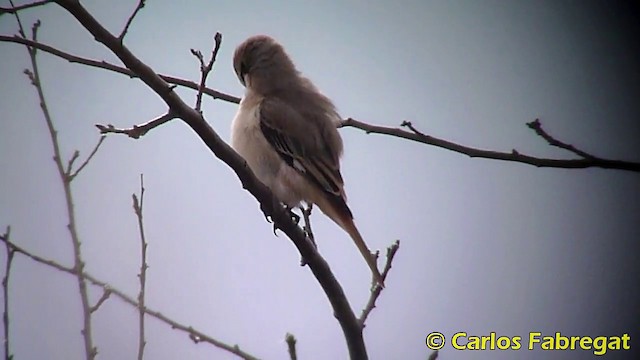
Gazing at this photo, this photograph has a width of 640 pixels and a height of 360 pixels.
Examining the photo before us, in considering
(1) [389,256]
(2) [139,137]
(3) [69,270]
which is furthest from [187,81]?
(1) [389,256]

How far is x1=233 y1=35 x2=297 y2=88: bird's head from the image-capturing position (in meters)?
4.50

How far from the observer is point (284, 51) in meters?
4.82

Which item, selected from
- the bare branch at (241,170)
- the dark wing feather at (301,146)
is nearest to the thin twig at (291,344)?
the bare branch at (241,170)

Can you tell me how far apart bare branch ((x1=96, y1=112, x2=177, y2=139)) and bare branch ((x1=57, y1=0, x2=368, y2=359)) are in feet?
0.17

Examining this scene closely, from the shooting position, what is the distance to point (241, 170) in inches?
107

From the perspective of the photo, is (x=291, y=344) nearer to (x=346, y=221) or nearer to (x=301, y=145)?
(x=346, y=221)

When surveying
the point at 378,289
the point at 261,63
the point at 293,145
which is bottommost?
the point at 378,289

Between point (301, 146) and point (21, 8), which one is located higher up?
point (301, 146)

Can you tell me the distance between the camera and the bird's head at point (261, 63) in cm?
450

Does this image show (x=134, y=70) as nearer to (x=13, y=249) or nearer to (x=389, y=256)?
(x=13, y=249)

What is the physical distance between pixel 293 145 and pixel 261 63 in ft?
3.14

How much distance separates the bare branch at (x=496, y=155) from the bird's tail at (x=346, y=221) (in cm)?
55

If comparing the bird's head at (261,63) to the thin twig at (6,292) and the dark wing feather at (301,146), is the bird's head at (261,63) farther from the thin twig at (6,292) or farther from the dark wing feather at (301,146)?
the thin twig at (6,292)

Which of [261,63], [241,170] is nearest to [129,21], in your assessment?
[241,170]
